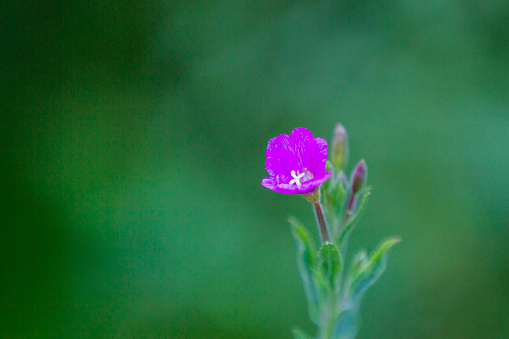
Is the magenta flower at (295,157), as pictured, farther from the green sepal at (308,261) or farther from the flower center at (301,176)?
the green sepal at (308,261)

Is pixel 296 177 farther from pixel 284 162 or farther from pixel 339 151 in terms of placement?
pixel 339 151

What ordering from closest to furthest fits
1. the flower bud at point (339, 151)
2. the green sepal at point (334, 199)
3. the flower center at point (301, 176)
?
the flower center at point (301, 176)
the green sepal at point (334, 199)
the flower bud at point (339, 151)

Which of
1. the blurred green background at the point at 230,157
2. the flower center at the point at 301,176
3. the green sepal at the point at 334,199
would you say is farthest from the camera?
the blurred green background at the point at 230,157

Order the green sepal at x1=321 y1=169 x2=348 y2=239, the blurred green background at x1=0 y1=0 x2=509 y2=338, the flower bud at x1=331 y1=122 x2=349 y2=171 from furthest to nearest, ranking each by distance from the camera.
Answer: the blurred green background at x1=0 y1=0 x2=509 y2=338 → the flower bud at x1=331 y1=122 x2=349 y2=171 → the green sepal at x1=321 y1=169 x2=348 y2=239

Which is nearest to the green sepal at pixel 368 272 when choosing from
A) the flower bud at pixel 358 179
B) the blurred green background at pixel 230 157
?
the flower bud at pixel 358 179

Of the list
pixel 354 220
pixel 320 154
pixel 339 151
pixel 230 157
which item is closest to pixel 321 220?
pixel 354 220

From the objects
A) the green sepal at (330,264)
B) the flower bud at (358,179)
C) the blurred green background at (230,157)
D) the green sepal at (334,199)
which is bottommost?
the green sepal at (330,264)

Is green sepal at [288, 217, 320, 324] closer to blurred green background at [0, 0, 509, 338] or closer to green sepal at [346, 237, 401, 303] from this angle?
green sepal at [346, 237, 401, 303]

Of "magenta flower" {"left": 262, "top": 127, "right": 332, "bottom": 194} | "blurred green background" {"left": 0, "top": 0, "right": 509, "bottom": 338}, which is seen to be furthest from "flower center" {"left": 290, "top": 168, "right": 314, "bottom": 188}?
"blurred green background" {"left": 0, "top": 0, "right": 509, "bottom": 338}
